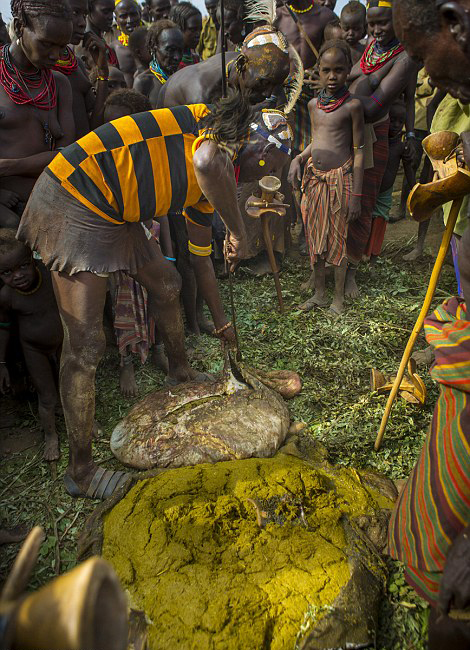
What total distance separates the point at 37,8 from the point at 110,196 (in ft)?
3.54

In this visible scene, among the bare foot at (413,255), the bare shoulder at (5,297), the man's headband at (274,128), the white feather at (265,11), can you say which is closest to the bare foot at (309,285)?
the bare foot at (413,255)

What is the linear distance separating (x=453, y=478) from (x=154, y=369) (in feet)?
8.68

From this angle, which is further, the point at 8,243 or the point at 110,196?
the point at 8,243

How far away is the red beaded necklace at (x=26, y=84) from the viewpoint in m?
2.77

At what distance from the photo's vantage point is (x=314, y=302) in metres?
4.40

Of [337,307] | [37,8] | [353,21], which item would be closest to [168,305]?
[37,8]

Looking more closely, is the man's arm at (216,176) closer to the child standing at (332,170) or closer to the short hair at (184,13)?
the child standing at (332,170)

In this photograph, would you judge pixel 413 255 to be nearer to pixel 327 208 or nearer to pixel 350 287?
pixel 350 287

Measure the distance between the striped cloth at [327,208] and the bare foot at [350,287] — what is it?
0.32m

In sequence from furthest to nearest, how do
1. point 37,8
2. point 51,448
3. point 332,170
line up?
point 332,170
point 51,448
point 37,8

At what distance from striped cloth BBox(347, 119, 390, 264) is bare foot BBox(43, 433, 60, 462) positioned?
2930 millimetres

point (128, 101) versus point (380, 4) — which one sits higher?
point (380, 4)

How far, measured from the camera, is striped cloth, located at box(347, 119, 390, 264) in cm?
431

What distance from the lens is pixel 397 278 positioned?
4.78 meters
